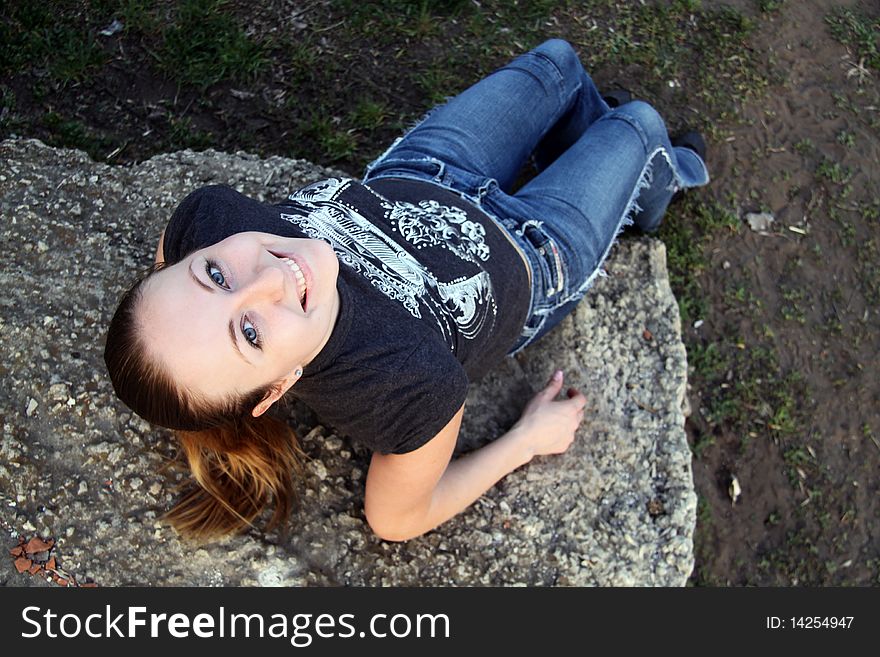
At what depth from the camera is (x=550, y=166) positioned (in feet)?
11.3

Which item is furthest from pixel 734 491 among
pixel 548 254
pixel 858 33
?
pixel 858 33

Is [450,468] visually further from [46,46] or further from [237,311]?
[46,46]

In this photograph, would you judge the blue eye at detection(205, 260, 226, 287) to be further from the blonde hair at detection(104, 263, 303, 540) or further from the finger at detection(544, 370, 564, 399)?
the finger at detection(544, 370, 564, 399)

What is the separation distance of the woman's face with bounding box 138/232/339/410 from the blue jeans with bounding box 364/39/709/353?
3.84 ft

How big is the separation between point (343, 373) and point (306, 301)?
33cm

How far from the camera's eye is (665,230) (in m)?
4.28

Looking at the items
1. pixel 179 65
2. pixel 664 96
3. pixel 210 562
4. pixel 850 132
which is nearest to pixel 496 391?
pixel 210 562

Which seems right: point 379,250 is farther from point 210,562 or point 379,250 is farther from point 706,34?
point 706,34

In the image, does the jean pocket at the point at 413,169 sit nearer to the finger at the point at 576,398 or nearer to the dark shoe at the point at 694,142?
the finger at the point at 576,398

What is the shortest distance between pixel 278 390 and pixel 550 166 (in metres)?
1.88

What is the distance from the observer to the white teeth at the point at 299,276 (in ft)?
6.71

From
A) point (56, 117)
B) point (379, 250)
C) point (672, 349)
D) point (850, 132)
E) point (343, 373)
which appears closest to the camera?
point (343, 373)

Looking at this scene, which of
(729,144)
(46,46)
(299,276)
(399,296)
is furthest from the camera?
(729,144)

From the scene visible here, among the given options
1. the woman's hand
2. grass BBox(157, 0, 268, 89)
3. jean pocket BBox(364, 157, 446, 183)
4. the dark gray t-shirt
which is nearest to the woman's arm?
the woman's hand
